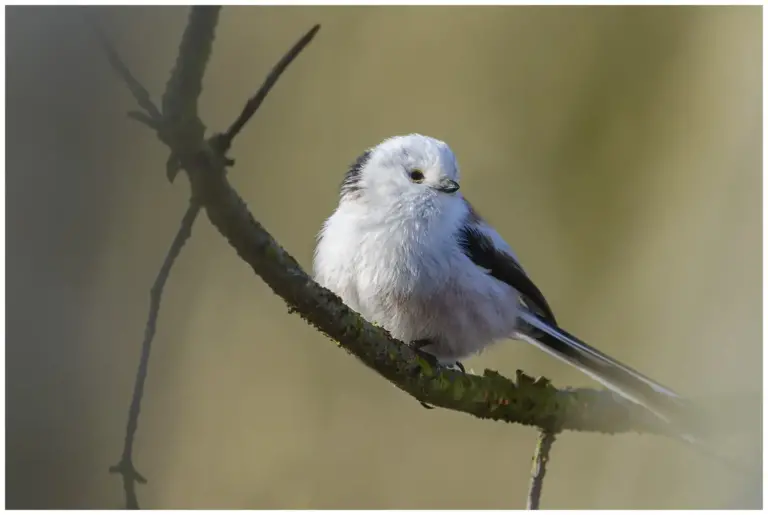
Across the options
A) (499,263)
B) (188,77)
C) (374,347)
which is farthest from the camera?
(499,263)

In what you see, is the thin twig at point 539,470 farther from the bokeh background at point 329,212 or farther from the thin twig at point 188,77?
the thin twig at point 188,77

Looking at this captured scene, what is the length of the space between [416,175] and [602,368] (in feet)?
1.43

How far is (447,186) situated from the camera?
1053 millimetres

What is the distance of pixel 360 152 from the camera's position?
1.14m

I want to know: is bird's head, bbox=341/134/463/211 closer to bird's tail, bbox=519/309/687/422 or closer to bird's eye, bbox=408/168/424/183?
bird's eye, bbox=408/168/424/183

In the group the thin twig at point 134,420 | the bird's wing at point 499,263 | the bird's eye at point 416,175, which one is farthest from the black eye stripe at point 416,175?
the thin twig at point 134,420

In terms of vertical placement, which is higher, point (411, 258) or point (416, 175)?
point (416, 175)

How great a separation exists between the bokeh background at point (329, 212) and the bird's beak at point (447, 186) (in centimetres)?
13

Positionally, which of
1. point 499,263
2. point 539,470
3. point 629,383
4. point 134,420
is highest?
point 499,263

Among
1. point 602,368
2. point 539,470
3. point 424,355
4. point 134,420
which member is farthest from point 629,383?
point 134,420

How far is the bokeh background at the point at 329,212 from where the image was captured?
109 centimetres

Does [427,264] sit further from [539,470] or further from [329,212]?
[539,470]

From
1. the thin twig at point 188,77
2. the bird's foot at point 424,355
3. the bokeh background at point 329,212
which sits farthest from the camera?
the bokeh background at point 329,212

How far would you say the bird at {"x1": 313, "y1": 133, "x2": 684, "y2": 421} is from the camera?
104 cm
